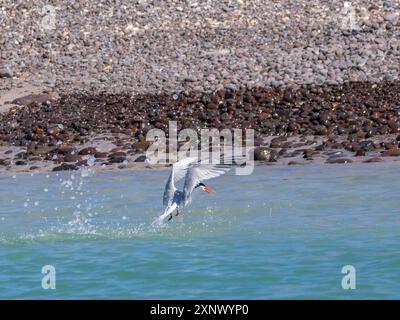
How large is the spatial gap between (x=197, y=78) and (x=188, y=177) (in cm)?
1794

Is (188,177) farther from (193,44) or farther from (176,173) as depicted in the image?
(193,44)

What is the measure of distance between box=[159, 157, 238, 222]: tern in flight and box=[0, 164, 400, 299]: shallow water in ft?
2.43

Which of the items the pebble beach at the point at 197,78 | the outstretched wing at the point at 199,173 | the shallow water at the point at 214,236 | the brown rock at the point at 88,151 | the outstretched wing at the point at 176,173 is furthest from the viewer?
the pebble beach at the point at 197,78

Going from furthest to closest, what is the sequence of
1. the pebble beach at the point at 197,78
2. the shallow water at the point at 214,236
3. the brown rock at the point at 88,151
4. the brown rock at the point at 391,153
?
the pebble beach at the point at 197,78 → the brown rock at the point at 88,151 → the brown rock at the point at 391,153 → the shallow water at the point at 214,236

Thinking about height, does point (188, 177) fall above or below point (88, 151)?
below

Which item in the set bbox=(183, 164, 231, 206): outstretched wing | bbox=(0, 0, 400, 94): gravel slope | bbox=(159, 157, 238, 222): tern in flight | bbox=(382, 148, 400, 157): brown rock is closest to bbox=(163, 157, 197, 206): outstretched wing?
bbox=(159, 157, 238, 222): tern in flight

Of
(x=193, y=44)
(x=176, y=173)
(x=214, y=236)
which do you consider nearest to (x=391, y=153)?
(x=214, y=236)

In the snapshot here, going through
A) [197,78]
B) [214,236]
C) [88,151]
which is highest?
[197,78]

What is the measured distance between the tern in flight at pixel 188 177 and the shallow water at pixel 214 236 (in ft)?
2.43

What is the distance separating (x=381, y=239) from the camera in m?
17.8

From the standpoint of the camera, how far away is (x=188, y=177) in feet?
56.7

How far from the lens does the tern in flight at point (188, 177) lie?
56.0 feet

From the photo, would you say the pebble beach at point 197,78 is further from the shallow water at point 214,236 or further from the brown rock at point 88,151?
the shallow water at point 214,236

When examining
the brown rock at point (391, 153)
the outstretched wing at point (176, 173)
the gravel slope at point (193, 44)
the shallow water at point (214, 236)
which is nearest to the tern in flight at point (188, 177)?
the outstretched wing at point (176, 173)
